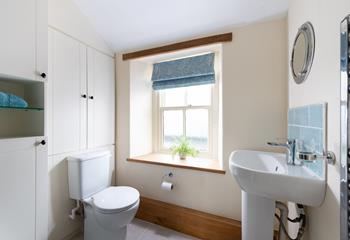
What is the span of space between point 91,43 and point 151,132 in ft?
4.04

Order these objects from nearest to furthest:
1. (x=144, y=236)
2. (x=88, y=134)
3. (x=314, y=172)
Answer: (x=314, y=172), (x=144, y=236), (x=88, y=134)

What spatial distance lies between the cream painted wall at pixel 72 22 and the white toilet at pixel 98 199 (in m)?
1.12

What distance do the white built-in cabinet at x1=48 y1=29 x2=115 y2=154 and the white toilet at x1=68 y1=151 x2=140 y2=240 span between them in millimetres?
208

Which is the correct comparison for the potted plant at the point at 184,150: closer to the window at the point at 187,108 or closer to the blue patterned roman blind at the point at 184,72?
the window at the point at 187,108

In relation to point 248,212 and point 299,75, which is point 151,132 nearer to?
point 248,212

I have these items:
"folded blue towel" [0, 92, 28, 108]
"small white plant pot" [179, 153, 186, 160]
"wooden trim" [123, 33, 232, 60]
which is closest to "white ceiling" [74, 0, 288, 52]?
"wooden trim" [123, 33, 232, 60]

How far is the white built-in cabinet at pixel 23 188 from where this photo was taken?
1059 mm

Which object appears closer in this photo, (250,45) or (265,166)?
→ (265,166)

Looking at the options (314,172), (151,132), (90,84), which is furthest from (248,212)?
(90,84)

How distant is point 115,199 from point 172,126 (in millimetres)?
1092

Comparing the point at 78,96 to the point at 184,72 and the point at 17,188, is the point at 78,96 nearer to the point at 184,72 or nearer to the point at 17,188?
the point at 17,188

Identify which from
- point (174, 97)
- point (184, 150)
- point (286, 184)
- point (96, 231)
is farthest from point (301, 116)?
point (96, 231)

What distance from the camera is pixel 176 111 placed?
7.23ft

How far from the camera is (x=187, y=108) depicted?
83.9 inches
